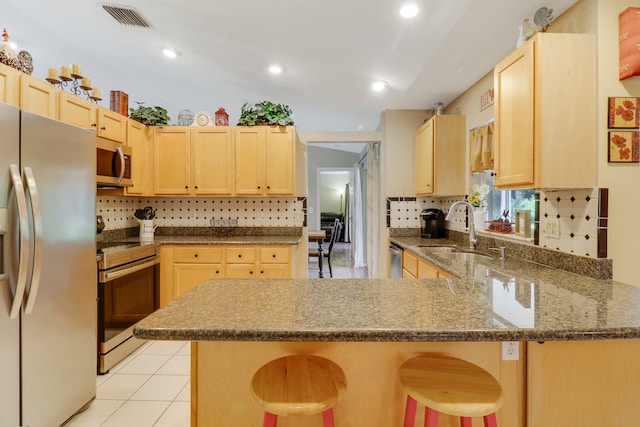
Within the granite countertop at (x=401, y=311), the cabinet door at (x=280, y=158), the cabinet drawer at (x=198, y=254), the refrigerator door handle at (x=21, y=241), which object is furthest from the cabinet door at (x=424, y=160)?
the refrigerator door handle at (x=21, y=241)

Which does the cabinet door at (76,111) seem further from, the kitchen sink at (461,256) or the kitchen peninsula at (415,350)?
the kitchen sink at (461,256)

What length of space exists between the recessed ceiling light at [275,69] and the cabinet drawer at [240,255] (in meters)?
1.78

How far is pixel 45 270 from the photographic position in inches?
64.9

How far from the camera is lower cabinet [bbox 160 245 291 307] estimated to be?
3.29m

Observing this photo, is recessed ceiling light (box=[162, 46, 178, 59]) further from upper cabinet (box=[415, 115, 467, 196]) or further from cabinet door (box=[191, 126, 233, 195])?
upper cabinet (box=[415, 115, 467, 196])

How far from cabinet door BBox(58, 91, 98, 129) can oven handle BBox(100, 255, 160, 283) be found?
1.18 metres

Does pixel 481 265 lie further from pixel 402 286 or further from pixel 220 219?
pixel 220 219

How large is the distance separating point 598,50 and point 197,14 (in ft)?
8.24

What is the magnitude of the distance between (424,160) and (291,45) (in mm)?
1767

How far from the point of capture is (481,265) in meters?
2.07

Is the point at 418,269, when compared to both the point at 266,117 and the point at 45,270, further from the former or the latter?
the point at 45,270

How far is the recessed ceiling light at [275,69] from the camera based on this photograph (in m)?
3.07

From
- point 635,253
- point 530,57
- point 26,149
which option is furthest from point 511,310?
point 26,149

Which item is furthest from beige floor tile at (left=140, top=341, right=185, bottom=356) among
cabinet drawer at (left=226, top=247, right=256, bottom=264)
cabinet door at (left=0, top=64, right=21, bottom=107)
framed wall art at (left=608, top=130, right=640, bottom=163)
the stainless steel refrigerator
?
framed wall art at (left=608, top=130, right=640, bottom=163)
